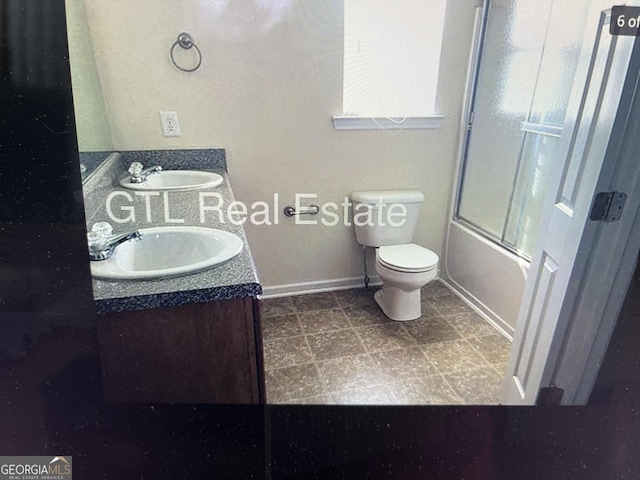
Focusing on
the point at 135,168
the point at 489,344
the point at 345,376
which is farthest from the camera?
the point at 489,344

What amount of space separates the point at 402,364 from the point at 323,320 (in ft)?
→ 1.06

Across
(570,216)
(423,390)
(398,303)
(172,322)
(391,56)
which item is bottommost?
(398,303)

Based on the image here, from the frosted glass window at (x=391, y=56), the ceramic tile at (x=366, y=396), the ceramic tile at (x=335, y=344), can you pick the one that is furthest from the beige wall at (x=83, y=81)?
the ceramic tile at (x=335, y=344)

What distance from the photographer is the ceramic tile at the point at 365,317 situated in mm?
1028

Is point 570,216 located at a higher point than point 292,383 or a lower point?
higher

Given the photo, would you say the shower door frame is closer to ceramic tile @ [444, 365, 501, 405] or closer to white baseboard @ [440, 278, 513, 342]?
white baseboard @ [440, 278, 513, 342]

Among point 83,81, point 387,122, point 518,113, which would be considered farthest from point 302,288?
point 518,113

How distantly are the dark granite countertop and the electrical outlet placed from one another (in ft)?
0.16

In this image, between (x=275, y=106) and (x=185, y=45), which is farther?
(x=275, y=106)

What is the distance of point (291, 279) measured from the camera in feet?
3.44

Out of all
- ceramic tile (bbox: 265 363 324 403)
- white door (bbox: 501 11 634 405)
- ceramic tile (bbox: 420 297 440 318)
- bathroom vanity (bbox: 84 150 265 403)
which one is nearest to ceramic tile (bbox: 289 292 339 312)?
ceramic tile (bbox: 265 363 324 403)

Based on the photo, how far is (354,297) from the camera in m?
1.20

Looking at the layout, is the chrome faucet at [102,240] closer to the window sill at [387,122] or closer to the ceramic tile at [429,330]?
the window sill at [387,122]

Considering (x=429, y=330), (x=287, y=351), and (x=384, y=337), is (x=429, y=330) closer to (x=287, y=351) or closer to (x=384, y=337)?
(x=384, y=337)
